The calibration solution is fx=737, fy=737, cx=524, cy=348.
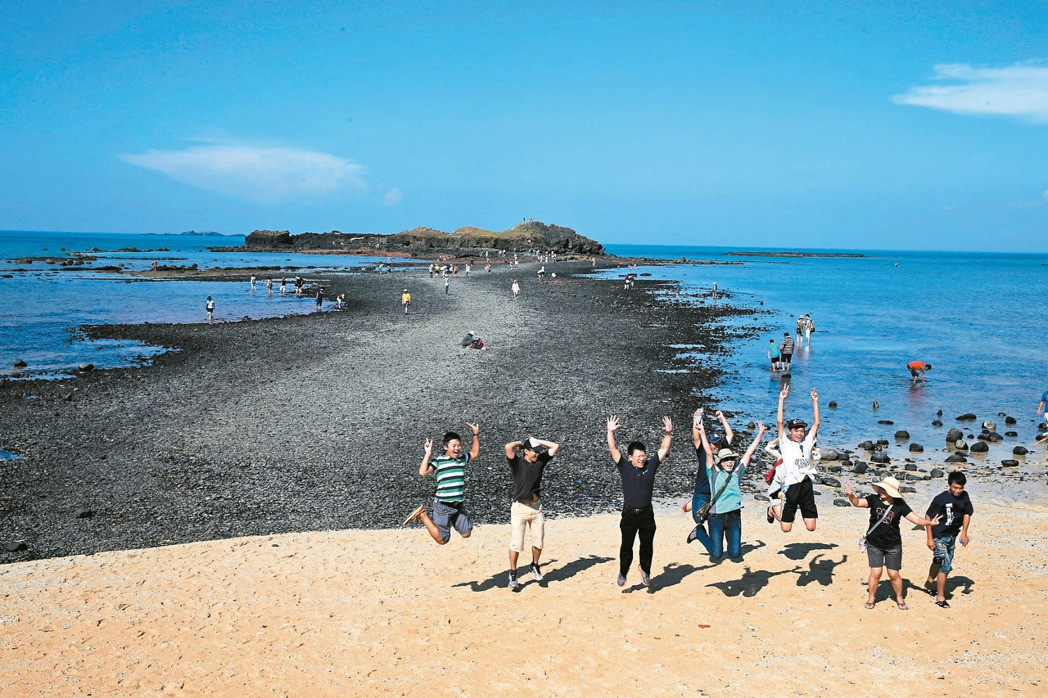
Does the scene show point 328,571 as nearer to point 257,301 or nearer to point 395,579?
point 395,579

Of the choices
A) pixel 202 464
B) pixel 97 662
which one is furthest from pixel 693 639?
pixel 202 464

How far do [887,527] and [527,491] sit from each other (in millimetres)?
3854

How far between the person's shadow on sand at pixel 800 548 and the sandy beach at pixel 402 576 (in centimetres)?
4

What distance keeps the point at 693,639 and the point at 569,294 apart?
159 ft

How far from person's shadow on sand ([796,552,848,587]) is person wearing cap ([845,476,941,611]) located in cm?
94

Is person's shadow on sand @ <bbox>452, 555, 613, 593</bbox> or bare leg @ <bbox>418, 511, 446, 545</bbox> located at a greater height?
bare leg @ <bbox>418, 511, 446, 545</bbox>

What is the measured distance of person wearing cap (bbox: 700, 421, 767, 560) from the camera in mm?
8531

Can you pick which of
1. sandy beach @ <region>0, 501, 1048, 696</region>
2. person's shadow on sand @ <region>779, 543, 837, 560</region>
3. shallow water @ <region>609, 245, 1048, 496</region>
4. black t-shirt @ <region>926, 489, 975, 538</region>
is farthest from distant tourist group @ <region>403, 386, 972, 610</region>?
shallow water @ <region>609, 245, 1048, 496</region>

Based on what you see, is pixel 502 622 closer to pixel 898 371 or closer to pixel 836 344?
pixel 898 371

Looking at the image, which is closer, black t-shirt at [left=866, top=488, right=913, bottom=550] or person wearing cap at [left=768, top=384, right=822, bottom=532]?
black t-shirt at [left=866, top=488, right=913, bottom=550]

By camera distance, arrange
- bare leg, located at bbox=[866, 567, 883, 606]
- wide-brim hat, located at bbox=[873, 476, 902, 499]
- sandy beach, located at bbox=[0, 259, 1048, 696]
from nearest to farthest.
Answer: sandy beach, located at bbox=[0, 259, 1048, 696] → wide-brim hat, located at bbox=[873, 476, 902, 499] → bare leg, located at bbox=[866, 567, 883, 606]

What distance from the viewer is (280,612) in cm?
839

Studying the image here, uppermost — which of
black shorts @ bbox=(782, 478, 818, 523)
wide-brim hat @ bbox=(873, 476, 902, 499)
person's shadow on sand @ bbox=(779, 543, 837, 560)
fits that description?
wide-brim hat @ bbox=(873, 476, 902, 499)

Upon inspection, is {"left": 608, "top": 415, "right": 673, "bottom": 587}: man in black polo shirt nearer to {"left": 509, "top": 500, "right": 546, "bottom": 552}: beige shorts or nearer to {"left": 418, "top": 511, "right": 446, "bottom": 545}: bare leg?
{"left": 509, "top": 500, "right": 546, "bottom": 552}: beige shorts
